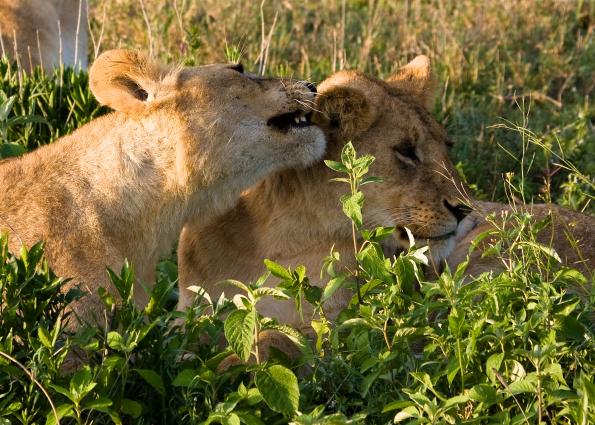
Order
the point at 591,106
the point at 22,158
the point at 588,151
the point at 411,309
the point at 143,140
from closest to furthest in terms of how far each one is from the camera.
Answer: the point at 411,309 < the point at 143,140 < the point at 22,158 < the point at 588,151 < the point at 591,106

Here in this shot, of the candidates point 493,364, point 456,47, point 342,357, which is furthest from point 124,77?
point 456,47

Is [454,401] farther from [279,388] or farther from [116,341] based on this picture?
[116,341]

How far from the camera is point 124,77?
400 centimetres

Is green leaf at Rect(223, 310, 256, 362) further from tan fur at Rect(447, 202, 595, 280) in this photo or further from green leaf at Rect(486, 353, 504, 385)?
tan fur at Rect(447, 202, 595, 280)

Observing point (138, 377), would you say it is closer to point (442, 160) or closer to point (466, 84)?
point (442, 160)

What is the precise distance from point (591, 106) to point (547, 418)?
4413mm

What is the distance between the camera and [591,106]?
736 centimetres

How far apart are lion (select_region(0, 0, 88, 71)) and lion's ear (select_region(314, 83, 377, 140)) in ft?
9.58

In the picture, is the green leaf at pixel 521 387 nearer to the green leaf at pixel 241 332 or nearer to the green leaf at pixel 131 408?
the green leaf at pixel 241 332

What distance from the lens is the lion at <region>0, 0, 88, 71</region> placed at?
693 cm

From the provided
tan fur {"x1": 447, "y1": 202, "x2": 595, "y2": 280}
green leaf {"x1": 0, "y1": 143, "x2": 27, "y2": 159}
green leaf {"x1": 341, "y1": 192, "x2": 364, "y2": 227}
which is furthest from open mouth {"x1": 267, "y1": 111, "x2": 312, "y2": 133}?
green leaf {"x1": 0, "y1": 143, "x2": 27, "y2": 159}

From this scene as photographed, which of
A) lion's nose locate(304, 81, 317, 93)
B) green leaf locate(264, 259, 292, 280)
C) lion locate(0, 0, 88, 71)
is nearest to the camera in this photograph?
green leaf locate(264, 259, 292, 280)

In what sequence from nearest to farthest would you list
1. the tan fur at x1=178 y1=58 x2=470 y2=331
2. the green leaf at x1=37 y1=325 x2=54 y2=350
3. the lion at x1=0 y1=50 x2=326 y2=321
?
the green leaf at x1=37 y1=325 x2=54 y2=350 → the lion at x1=0 y1=50 x2=326 y2=321 → the tan fur at x1=178 y1=58 x2=470 y2=331

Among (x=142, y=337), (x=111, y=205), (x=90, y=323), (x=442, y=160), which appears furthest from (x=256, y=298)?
(x=442, y=160)
